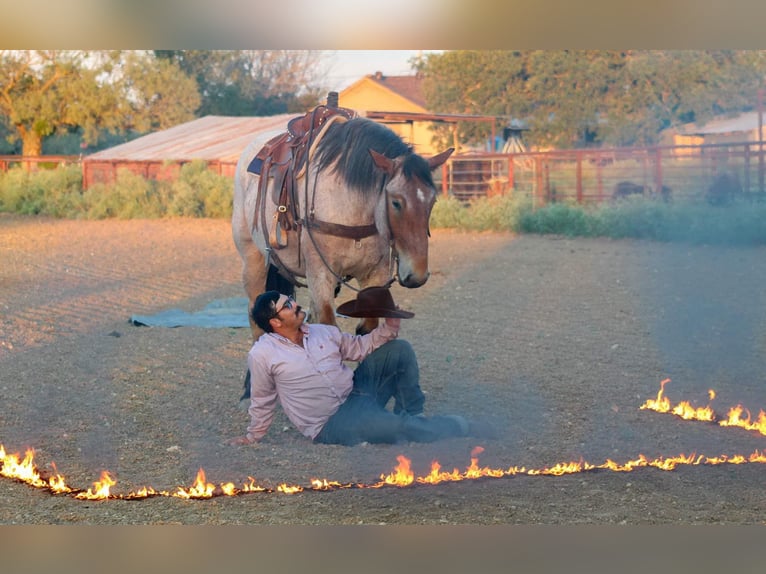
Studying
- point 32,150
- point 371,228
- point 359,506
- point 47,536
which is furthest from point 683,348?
point 32,150

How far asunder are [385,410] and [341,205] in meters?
1.26

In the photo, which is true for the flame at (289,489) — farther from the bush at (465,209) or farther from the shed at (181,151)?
the shed at (181,151)

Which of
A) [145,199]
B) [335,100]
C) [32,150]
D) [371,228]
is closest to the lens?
[371,228]

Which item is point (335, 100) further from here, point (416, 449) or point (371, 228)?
point (416, 449)

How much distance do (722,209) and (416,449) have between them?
14.4 metres

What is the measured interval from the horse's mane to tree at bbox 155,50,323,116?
42174 millimetres

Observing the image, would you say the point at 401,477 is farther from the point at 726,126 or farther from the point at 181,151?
the point at 726,126

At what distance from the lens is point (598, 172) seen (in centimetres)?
2184

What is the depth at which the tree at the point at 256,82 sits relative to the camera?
47531 mm

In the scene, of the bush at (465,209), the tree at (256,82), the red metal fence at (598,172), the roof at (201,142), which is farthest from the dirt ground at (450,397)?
the tree at (256,82)

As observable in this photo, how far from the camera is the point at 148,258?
Answer: 15.9m

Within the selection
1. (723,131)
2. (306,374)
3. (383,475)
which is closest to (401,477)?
(383,475)

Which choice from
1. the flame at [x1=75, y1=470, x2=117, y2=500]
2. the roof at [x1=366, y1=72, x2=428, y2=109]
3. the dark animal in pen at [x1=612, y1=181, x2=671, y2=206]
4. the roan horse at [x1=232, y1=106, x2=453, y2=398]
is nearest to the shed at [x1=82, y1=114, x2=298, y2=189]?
the roof at [x1=366, y1=72, x2=428, y2=109]

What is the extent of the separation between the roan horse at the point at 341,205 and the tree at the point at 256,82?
137ft
